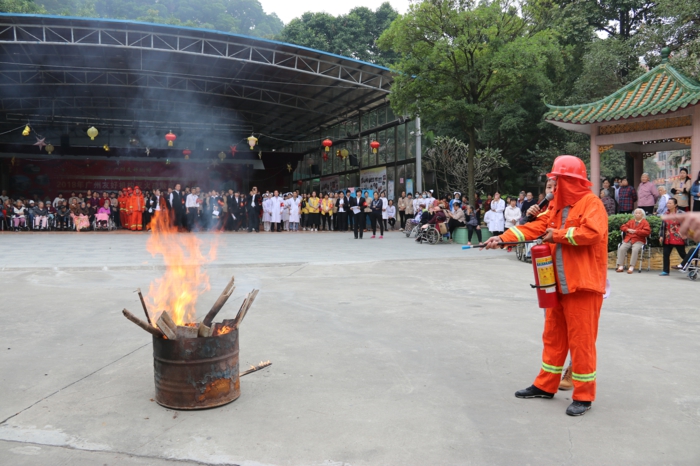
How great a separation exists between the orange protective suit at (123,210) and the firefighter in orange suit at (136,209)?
2.00 feet

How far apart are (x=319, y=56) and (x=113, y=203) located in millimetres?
11059

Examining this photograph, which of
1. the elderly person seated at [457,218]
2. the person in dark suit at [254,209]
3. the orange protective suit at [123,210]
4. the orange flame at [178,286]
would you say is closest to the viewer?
the orange flame at [178,286]

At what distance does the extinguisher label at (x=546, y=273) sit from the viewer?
3645 mm

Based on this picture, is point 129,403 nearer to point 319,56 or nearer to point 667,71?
point 667,71

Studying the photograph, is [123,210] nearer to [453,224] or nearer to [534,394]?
[453,224]

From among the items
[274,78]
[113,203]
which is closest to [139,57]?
[274,78]

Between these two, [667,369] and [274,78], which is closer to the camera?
[667,369]

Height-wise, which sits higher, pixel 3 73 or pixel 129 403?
pixel 3 73

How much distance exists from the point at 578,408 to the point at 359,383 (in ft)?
4.97

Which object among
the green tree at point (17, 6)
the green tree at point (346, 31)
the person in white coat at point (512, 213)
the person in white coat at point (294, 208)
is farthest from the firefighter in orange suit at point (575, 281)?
the green tree at point (346, 31)

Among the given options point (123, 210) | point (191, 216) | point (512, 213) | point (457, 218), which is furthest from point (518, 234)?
point (123, 210)

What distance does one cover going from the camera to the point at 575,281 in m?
3.57

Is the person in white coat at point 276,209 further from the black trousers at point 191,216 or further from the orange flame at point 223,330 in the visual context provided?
the orange flame at point 223,330

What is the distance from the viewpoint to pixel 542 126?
22094 mm
